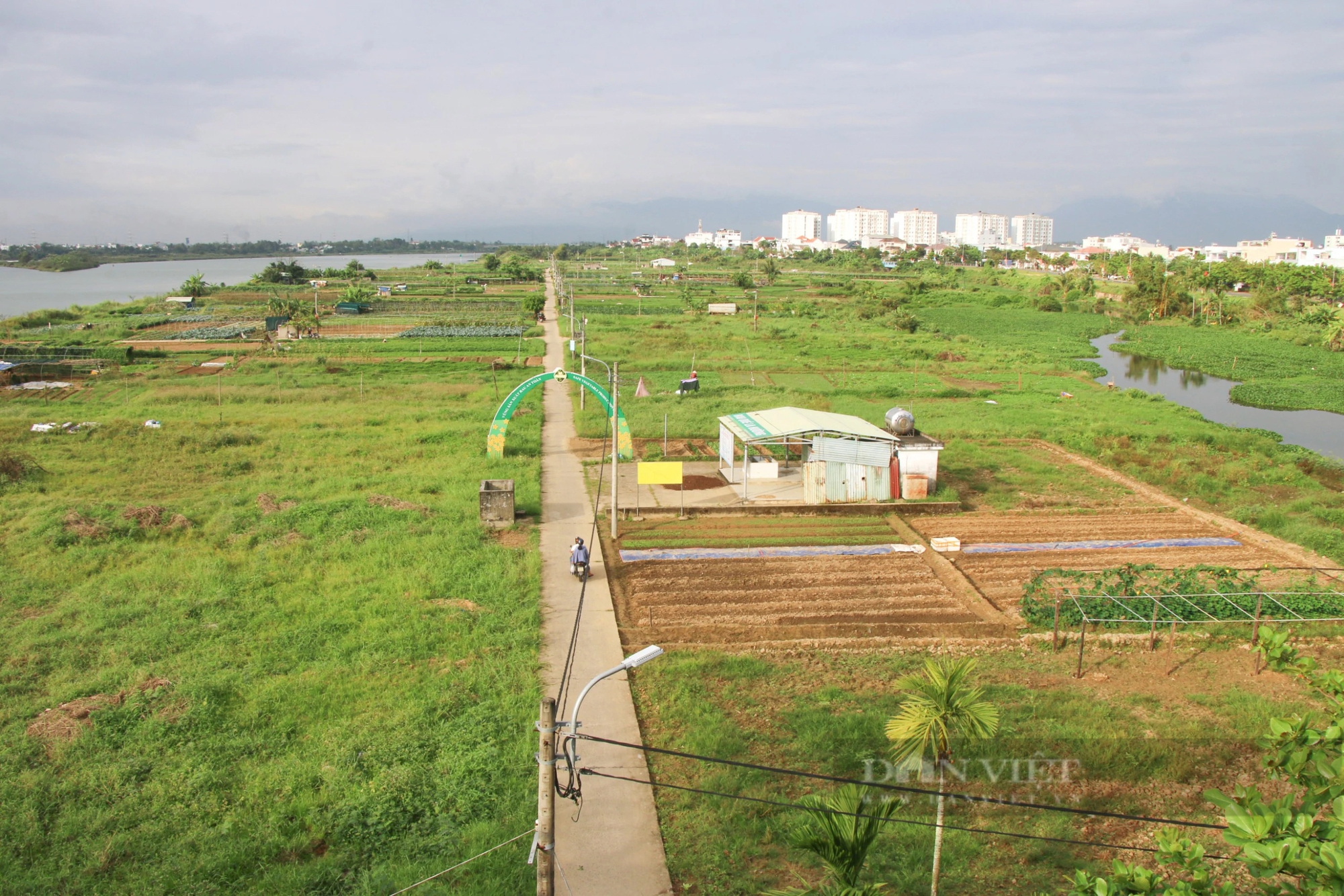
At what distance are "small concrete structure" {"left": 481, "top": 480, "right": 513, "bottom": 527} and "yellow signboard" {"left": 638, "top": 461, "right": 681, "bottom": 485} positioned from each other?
3.25 m

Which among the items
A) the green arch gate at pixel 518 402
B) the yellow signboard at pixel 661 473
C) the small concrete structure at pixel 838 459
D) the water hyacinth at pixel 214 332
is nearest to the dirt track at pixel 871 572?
the small concrete structure at pixel 838 459

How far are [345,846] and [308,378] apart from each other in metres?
37.0

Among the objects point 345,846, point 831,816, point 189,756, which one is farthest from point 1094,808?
point 189,756

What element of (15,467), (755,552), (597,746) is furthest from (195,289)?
(597,746)

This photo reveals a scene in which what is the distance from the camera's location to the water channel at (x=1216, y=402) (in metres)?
37.5

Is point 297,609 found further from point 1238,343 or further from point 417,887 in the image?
point 1238,343

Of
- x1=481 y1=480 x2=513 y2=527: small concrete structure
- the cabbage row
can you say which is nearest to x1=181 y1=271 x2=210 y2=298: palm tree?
the cabbage row

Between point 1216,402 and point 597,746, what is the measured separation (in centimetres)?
4495

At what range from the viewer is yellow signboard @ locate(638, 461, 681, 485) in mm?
21609

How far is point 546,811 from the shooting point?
7227 millimetres

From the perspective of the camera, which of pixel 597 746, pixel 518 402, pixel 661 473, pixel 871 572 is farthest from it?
pixel 518 402

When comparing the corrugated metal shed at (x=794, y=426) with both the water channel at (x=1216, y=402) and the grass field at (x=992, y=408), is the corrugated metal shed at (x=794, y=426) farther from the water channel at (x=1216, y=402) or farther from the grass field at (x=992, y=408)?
the water channel at (x=1216, y=402)

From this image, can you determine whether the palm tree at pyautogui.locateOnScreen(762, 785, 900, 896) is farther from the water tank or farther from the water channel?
the water channel

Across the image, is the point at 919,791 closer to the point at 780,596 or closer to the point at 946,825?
the point at 946,825
